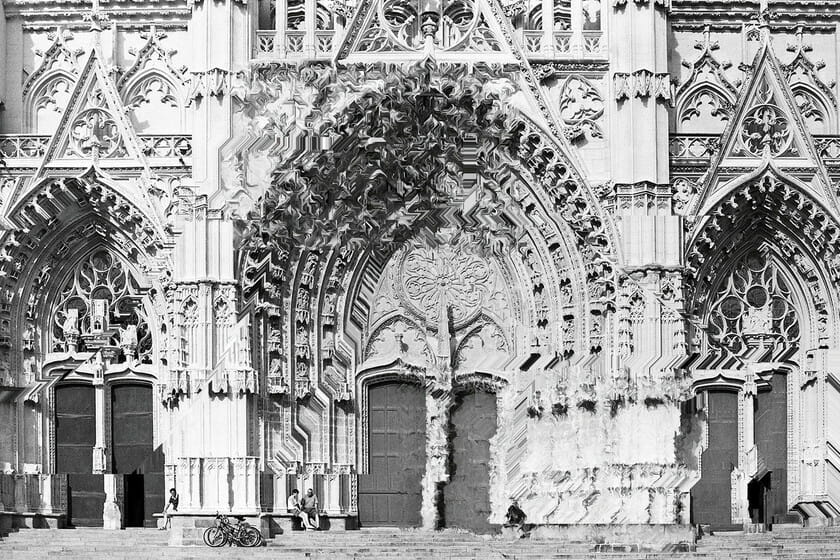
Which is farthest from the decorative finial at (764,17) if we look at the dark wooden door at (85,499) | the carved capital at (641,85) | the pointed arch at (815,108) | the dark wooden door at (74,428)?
the dark wooden door at (85,499)

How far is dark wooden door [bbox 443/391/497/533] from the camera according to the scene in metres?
33.2

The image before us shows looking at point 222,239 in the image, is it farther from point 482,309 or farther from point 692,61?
point 692,61

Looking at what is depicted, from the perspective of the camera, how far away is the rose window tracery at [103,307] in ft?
109

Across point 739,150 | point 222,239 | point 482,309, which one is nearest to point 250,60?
point 222,239

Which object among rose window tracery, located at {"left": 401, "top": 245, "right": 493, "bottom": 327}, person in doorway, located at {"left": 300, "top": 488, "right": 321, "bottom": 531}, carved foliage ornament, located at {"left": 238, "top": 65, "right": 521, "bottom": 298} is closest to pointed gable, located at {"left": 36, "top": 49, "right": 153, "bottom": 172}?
Answer: carved foliage ornament, located at {"left": 238, "top": 65, "right": 521, "bottom": 298}

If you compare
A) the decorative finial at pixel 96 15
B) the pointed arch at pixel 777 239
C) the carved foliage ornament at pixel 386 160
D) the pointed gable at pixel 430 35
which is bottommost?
the pointed arch at pixel 777 239

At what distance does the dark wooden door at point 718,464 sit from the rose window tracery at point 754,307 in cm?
90

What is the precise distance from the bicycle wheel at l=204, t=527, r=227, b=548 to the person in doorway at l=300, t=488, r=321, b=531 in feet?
7.27

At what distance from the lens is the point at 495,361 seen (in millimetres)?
33375

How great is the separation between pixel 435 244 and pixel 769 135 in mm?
5424

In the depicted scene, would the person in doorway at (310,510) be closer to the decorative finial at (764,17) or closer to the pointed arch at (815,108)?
the pointed arch at (815,108)

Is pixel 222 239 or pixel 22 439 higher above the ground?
pixel 222 239

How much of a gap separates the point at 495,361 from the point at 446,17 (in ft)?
17.7

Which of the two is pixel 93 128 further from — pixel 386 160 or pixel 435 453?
pixel 435 453
